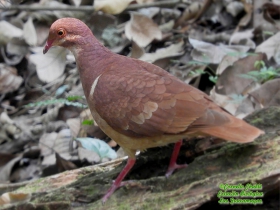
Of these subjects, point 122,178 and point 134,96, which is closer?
point 134,96

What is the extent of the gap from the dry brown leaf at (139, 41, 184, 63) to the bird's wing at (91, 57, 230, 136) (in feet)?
6.77

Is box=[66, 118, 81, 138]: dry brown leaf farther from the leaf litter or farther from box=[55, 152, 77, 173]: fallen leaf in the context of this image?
box=[55, 152, 77, 173]: fallen leaf

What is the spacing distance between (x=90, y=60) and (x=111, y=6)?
2.38 m

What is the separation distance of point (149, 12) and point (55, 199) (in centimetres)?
364

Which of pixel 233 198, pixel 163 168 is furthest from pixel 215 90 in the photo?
pixel 233 198

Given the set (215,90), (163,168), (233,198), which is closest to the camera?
(233,198)

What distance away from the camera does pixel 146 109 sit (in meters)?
2.95

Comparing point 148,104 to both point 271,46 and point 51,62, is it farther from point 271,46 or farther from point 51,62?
point 271,46

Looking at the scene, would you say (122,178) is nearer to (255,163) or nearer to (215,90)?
(255,163)

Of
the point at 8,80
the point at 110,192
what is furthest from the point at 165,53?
the point at 110,192

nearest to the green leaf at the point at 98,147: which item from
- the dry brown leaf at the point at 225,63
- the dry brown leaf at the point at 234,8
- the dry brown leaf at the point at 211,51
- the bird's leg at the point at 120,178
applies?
the bird's leg at the point at 120,178

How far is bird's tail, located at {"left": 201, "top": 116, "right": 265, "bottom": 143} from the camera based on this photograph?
9.20 feet

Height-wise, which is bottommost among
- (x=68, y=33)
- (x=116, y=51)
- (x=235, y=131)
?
(x=116, y=51)

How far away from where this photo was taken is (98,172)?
3611mm
